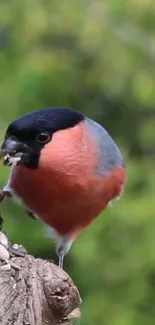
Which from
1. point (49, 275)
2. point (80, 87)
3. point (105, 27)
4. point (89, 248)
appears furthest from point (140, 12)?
point (49, 275)

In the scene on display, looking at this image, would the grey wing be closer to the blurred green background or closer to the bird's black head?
the bird's black head

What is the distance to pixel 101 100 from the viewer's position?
5.37m

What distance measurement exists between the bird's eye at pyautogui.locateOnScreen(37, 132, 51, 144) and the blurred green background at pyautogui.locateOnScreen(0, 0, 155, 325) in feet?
4.99

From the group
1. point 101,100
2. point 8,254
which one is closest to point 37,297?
point 8,254

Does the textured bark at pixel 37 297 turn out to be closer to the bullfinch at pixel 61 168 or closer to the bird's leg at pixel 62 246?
the bullfinch at pixel 61 168

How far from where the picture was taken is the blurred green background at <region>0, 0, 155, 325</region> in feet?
13.2

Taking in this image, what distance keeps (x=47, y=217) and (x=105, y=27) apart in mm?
2274

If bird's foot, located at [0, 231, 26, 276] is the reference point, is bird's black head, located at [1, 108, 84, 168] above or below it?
above

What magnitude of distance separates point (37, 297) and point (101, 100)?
11.2ft

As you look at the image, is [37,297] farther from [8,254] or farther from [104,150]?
[104,150]

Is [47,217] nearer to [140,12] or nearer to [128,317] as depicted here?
[128,317]

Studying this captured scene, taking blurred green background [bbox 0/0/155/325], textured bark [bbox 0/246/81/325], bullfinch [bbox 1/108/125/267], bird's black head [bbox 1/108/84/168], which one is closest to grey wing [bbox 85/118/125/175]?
bullfinch [bbox 1/108/125/267]

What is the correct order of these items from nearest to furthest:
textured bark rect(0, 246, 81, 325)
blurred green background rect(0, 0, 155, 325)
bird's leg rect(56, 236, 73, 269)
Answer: textured bark rect(0, 246, 81, 325) < bird's leg rect(56, 236, 73, 269) < blurred green background rect(0, 0, 155, 325)

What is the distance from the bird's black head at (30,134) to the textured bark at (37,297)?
411 millimetres
